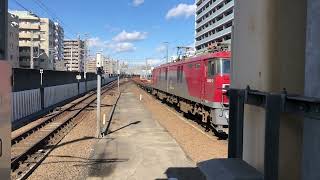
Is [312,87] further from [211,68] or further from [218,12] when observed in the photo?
[218,12]

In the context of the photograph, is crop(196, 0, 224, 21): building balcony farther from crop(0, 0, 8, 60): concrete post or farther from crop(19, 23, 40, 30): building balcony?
crop(0, 0, 8, 60): concrete post

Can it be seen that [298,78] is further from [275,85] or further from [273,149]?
[273,149]

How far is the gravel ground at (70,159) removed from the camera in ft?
39.3

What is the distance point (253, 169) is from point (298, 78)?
1.02 m

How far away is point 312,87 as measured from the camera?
3.81 meters

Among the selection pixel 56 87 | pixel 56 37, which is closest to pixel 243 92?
pixel 56 87

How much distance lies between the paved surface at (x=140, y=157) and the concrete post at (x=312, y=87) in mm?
7601

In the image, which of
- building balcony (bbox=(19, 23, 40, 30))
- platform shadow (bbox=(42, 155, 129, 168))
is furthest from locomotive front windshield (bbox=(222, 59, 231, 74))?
building balcony (bbox=(19, 23, 40, 30))

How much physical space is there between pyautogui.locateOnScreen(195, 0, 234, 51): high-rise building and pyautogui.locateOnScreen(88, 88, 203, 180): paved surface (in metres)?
80.6

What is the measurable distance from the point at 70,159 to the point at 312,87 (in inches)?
443

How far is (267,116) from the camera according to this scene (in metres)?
4.18

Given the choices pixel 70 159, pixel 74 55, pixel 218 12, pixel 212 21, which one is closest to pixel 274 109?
pixel 70 159

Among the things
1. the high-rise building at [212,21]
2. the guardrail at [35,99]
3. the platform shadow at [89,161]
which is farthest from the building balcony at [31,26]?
the platform shadow at [89,161]

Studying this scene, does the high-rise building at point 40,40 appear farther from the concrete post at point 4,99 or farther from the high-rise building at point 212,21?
the concrete post at point 4,99
